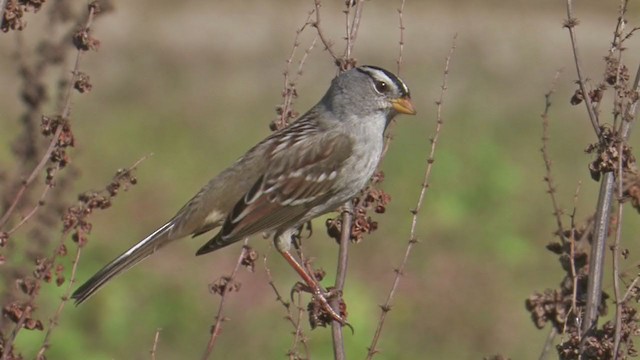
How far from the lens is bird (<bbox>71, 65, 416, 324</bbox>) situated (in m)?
5.74

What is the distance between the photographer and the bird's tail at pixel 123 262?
202 inches

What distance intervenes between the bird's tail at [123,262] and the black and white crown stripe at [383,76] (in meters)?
1.05

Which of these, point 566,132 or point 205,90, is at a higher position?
point 205,90

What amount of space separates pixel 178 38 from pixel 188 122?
3.58 meters

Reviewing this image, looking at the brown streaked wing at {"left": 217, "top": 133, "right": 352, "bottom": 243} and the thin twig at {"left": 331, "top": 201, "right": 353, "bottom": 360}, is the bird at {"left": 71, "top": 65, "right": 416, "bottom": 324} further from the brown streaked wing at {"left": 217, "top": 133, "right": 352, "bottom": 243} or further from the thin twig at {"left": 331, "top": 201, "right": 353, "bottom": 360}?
the thin twig at {"left": 331, "top": 201, "right": 353, "bottom": 360}

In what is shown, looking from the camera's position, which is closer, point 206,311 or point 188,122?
point 206,311

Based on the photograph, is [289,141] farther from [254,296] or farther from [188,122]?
[188,122]

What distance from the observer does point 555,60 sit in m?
17.4

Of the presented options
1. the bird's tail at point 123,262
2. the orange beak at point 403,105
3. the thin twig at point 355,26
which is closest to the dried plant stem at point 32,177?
the bird's tail at point 123,262

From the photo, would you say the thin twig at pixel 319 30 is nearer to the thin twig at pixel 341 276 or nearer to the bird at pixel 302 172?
the thin twig at pixel 341 276

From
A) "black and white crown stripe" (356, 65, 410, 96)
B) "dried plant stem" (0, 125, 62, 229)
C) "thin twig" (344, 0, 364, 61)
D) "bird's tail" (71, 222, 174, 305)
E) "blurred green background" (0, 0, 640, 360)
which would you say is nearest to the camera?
"dried plant stem" (0, 125, 62, 229)

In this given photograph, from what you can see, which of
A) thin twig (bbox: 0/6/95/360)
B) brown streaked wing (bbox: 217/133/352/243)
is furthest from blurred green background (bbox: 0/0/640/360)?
thin twig (bbox: 0/6/95/360)

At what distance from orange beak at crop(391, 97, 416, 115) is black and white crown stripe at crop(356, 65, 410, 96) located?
31mm

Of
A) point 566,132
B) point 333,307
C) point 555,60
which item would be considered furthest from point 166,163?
point 333,307
